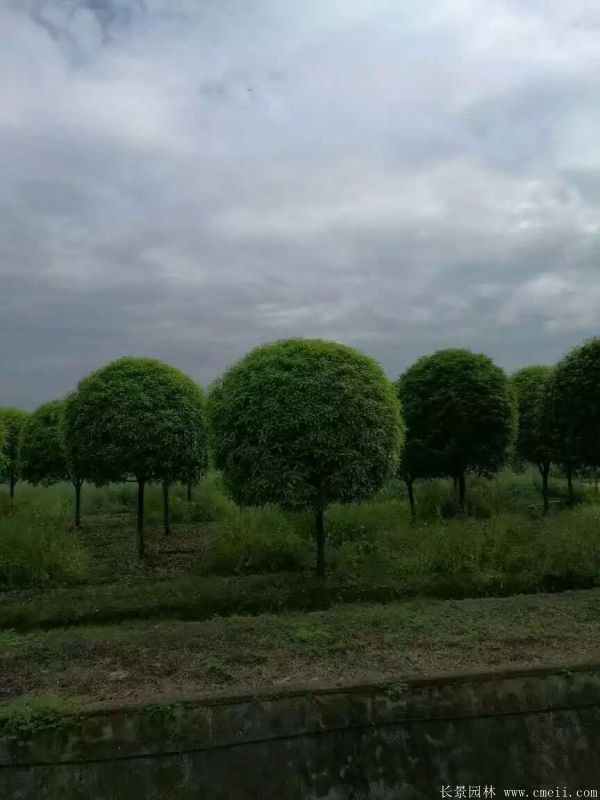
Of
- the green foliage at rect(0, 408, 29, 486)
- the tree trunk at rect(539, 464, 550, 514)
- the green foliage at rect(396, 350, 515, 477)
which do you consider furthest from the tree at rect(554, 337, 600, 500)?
the green foliage at rect(0, 408, 29, 486)

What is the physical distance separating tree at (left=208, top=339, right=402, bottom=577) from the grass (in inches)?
54.3

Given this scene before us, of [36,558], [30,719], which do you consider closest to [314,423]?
[30,719]

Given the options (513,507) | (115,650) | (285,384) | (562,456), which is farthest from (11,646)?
(513,507)

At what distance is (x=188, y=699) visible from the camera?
409 cm

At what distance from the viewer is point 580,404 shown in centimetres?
886

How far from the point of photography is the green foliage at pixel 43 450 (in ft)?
48.3

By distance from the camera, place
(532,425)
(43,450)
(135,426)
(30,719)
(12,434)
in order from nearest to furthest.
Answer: (30,719), (135,426), (532,425), (43,450), (12,434)

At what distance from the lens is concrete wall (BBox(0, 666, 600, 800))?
12.7ft

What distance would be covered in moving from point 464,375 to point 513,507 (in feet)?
12.8

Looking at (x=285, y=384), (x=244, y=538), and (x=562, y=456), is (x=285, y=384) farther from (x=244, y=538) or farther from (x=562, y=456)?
(x=562, y=456)

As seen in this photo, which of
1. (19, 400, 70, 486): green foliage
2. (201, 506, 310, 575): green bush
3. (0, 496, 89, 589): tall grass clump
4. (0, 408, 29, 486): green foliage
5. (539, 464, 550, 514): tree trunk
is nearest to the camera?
(0, 496, 89, 589): tall grass clump

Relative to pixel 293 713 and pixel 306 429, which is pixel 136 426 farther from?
pixel 293 713

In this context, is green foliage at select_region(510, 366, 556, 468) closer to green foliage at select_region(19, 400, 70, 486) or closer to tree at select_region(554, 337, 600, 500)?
tree at select_region(554, 337, 600, 500)

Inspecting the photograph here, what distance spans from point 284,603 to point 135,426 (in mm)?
3291
